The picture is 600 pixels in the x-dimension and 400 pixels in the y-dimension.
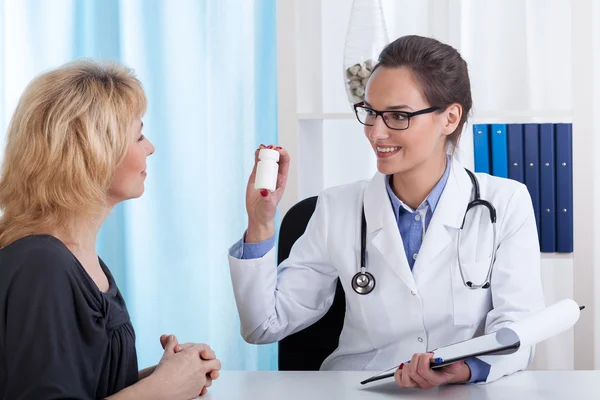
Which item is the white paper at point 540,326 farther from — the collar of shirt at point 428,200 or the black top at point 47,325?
the black top at point 47,325

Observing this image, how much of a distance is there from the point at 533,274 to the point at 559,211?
0.74 metres

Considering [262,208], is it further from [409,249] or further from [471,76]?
[471,76]

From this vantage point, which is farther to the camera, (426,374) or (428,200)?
(428,200)

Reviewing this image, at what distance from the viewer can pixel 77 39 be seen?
2.97m

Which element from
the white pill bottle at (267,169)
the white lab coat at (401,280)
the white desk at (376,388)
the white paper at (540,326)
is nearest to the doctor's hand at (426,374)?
the white desk at (376,388)

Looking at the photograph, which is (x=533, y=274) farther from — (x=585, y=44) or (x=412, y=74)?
(x=585, y=44)

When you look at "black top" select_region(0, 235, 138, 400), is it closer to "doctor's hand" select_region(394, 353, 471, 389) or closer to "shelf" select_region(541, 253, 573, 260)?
"doctor's hand" select_region(394, 353, 471, 389)

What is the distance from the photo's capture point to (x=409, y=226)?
1901 mm

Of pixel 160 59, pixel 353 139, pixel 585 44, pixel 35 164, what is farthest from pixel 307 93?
pixel 35 164

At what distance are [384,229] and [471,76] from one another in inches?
44.9

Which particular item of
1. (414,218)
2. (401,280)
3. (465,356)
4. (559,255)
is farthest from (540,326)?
(559,255)

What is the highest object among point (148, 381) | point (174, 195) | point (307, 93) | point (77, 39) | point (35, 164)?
point (77, 39)

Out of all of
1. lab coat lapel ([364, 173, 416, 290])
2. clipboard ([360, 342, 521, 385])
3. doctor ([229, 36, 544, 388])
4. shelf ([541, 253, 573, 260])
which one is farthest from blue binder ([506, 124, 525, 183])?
clipboard ([360, 342, 521, 385])

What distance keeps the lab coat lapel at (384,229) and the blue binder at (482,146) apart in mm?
629
